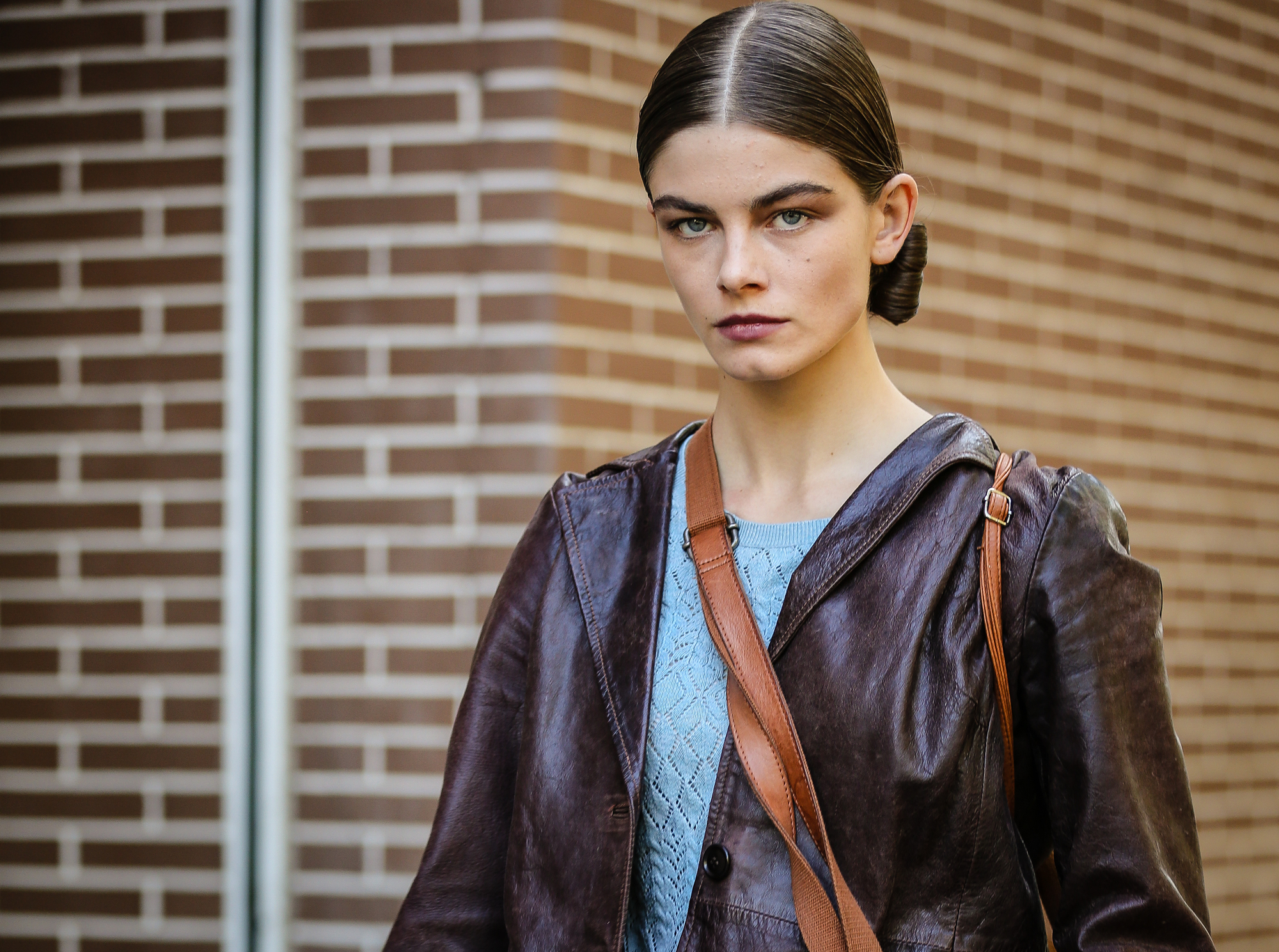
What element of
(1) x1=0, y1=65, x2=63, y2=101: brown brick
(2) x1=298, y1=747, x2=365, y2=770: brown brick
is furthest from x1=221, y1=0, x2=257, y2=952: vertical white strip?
(1) x1=0, y1=65, x2=63, y2=101: brown brick

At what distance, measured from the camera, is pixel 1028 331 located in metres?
4.50

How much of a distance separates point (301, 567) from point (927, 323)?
2.00m

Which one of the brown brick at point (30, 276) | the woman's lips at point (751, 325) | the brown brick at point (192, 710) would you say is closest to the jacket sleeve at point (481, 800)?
the woman's lips at point (751, 325)

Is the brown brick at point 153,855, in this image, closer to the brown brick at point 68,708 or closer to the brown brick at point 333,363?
the brown brick at point 68,708

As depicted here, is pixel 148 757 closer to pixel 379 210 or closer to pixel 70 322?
pixel 70 322

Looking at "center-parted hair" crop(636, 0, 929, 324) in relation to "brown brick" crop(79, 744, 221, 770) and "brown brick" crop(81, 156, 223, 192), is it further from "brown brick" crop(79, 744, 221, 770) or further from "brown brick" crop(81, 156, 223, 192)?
"brown brick" crop(79, 744, 221, 770)

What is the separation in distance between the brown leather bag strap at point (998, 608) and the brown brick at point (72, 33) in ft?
9.69

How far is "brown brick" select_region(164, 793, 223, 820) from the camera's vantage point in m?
3.57

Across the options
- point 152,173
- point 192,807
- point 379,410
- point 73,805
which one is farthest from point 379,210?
point 73,805

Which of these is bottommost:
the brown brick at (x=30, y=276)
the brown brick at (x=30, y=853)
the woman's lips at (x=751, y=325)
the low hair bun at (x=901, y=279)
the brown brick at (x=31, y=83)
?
the brown brick at (x=30, y=853)

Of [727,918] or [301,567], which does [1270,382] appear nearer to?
[301,567]

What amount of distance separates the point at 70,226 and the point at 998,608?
9.78 ft

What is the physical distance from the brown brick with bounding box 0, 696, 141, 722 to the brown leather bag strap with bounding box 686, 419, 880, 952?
2.39 meters

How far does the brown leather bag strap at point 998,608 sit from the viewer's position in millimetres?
1521
